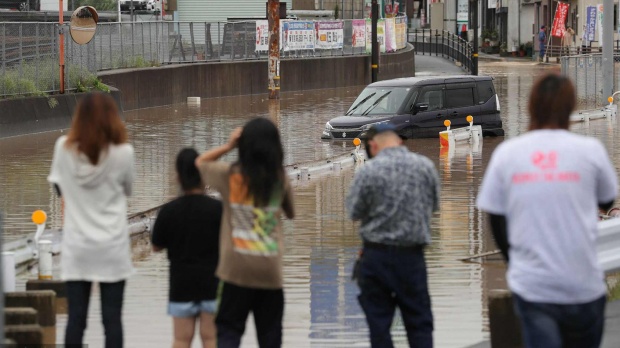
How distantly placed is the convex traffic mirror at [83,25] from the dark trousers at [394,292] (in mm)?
20559

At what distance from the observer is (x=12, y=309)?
7914 mm

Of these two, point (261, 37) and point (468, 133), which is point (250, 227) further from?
point (261, 37)

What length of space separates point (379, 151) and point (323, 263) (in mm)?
4904

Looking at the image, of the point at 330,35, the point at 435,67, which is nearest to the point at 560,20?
the point at 435,67

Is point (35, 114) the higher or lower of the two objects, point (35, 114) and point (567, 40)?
the lower

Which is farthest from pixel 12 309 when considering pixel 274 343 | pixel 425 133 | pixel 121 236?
pixel 425 133

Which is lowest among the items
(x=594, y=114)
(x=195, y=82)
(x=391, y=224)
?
(x=594, y=114)

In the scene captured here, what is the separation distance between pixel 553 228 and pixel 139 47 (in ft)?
104

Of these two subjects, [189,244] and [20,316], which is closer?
[189,244]

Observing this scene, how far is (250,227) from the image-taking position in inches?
259

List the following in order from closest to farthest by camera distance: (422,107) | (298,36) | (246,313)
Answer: (246,313)
(422,107)
(298,36)

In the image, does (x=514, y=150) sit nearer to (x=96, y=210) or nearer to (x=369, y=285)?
(x=369, y=285)

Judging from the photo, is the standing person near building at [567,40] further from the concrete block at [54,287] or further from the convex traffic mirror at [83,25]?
the concrete block at [54,287]

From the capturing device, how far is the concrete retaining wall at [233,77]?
33812mm
